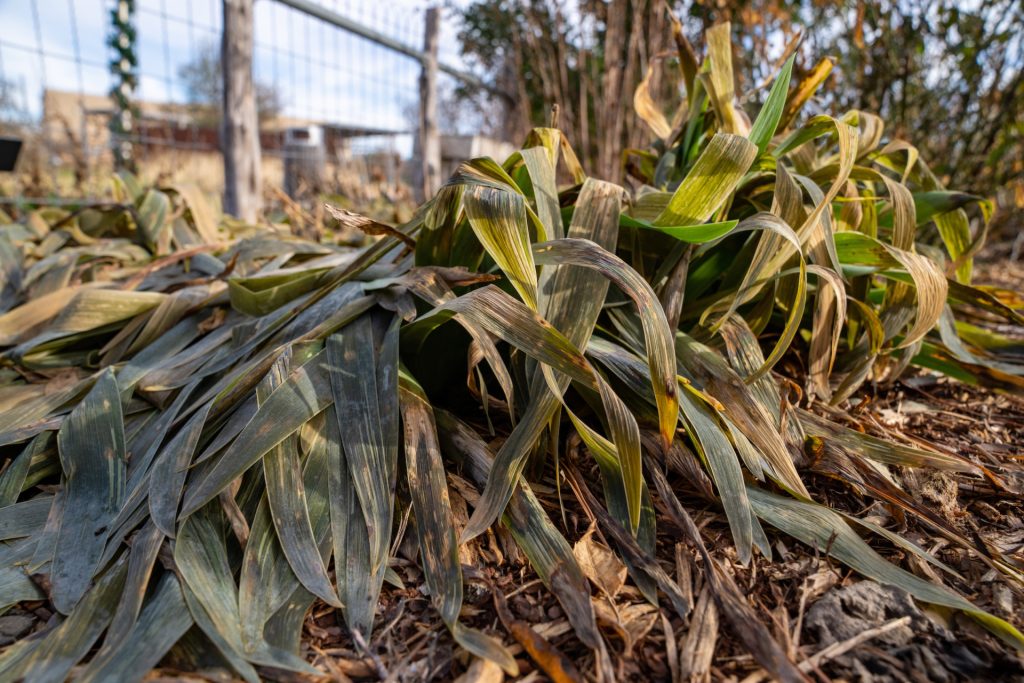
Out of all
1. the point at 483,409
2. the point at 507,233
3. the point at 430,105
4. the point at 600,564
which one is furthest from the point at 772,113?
the point at 430,105

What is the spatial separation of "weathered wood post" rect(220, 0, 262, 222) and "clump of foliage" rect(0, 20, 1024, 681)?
2.57m

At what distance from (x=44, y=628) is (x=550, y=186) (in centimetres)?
84

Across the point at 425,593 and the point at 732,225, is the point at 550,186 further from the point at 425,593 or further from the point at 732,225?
the point at 425,593

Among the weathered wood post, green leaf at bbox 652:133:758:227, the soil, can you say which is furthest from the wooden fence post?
the soil

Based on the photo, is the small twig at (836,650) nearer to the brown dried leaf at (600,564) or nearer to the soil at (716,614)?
the soil at (716,614)

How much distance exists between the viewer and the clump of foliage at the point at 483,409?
71 cm

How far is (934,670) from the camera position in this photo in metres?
0.62

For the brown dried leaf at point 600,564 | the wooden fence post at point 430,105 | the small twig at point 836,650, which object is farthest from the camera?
the wooden fence post at point 430,105

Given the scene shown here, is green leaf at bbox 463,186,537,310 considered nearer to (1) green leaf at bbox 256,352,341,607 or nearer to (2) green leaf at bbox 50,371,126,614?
(1) green leaf at bbox 256,352,341,607

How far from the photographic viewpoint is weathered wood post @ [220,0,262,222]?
3660 millimetres

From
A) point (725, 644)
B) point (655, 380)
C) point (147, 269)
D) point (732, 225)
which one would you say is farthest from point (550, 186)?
point (147, 269)

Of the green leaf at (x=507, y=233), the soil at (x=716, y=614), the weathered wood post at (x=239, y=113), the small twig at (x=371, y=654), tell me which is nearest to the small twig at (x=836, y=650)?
the soil at (x=716, y=614)

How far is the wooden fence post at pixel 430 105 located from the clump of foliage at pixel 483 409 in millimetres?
4067

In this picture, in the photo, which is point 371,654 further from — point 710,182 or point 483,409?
point 710,182
